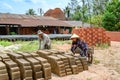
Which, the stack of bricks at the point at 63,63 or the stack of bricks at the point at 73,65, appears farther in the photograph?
the stack of bricks at the point at 73,65

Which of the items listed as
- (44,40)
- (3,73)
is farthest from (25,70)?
(44,40)

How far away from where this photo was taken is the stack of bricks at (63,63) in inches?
297

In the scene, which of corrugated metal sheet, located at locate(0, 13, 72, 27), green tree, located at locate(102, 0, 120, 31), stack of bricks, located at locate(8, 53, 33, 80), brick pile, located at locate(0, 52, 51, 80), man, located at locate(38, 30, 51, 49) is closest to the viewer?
brick pile, located at locate(0, 52, 51, 80)

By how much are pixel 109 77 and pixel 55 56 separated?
1747 millimetres

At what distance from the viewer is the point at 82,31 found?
17016mm

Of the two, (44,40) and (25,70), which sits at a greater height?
(44,40)

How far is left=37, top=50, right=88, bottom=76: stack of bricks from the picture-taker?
297 inches

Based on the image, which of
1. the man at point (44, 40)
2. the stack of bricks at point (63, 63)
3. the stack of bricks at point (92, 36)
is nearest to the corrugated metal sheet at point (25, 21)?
the stack of bricks at point (92, 36)

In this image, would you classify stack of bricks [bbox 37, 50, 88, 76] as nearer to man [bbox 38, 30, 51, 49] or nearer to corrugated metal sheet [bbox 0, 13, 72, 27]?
man [bbox 38, 30, 51, 49]

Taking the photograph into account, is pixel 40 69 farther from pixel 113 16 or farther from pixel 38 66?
pixel 113 16

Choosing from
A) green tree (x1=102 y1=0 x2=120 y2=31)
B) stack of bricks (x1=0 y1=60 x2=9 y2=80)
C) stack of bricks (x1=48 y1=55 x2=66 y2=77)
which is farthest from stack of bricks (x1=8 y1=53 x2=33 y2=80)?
green tree (x1=102 y1=0 x2=120 y2=31)

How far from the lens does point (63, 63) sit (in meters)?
7.68

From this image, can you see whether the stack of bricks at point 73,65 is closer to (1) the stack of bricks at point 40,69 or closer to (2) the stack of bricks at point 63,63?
(2) the stack of bricks at point 63,63

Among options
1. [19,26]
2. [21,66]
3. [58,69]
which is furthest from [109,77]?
[19,26]
